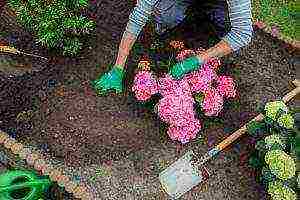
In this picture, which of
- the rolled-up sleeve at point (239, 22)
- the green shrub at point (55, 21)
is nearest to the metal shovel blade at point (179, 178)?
the rolled-up sleeve at point (239, 22)

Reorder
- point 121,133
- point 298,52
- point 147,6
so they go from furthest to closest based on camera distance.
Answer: point 298,52
point 121,133
point 147,6

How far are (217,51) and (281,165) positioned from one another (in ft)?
2.62

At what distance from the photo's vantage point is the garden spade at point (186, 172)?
3541mm

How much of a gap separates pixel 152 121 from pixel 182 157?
0.32 m

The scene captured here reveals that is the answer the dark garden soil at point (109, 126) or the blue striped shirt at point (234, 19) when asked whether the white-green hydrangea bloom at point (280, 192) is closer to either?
the dark garden soil at point (109, 126)

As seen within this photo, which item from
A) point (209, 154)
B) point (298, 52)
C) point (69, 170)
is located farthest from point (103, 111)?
point (298, 52)

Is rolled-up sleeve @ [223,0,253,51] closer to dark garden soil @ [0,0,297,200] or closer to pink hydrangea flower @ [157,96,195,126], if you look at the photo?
pink hydrangea flower @ [157,96,195,126]

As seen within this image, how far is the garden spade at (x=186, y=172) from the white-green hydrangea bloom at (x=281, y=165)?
376 mm

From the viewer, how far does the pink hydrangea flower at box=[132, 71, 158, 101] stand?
3697 millimetres

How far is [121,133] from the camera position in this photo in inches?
146

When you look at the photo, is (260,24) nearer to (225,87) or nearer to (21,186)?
(225,87)

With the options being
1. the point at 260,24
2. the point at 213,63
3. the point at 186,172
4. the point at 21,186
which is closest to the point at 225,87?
the point at 213,63

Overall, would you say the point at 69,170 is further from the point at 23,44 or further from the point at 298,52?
the point at 298,52

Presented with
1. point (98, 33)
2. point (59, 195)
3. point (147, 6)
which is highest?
point (147, 6)
